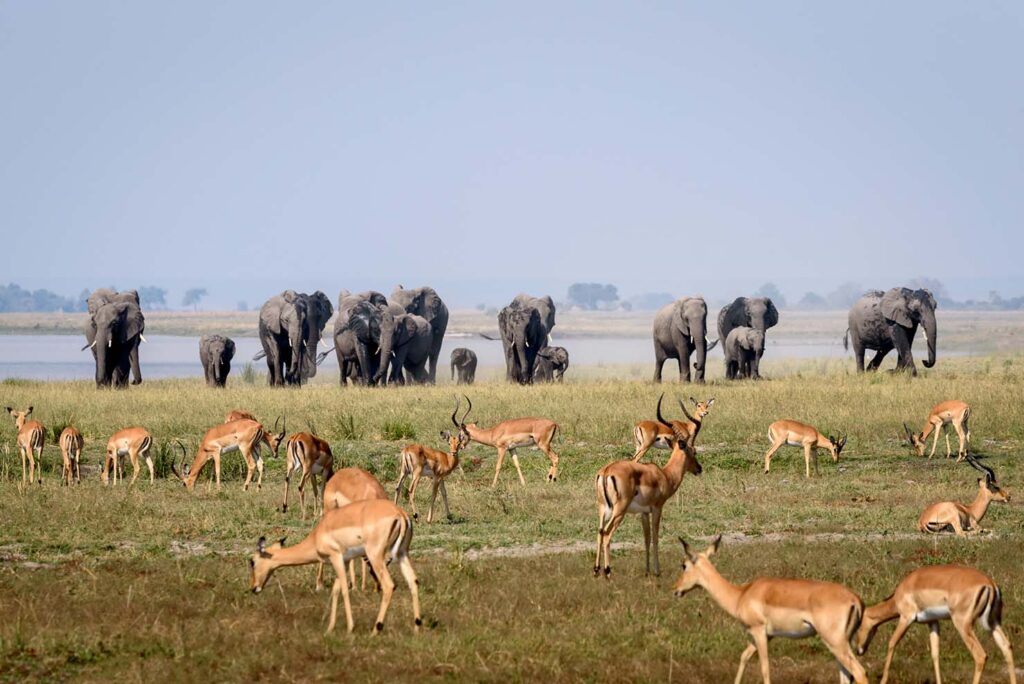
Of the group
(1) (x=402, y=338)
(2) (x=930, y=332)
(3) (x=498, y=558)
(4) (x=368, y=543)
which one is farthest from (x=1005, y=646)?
(1) (x=402, y=338)

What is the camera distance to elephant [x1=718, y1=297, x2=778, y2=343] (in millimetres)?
47531

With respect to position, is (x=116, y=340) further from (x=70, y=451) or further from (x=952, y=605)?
(x=952, y=605)

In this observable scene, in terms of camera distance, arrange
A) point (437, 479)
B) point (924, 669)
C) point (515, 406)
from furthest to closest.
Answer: point (515, 406) → point (437, 479) → point (924, 669)

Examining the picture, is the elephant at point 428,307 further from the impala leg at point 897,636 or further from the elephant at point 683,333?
the impala leg at point 897,636

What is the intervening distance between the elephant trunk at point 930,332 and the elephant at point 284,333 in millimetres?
17659

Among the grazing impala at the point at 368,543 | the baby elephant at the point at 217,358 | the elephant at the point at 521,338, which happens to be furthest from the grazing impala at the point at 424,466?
the elephant at the point at 521,338

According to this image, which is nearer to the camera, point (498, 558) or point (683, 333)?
point (498, 558)

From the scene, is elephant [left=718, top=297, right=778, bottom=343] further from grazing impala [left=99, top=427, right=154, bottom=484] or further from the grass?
grazing impala [left=99, top=427, right=154, bottom=484]

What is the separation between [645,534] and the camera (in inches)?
527

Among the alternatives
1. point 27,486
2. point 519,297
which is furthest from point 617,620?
point 519,297

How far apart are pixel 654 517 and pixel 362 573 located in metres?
2.85

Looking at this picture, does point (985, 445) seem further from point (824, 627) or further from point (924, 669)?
point (824, 627)

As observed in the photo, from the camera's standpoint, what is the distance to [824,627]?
9195 millimetres

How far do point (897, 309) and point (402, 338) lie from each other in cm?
1452
